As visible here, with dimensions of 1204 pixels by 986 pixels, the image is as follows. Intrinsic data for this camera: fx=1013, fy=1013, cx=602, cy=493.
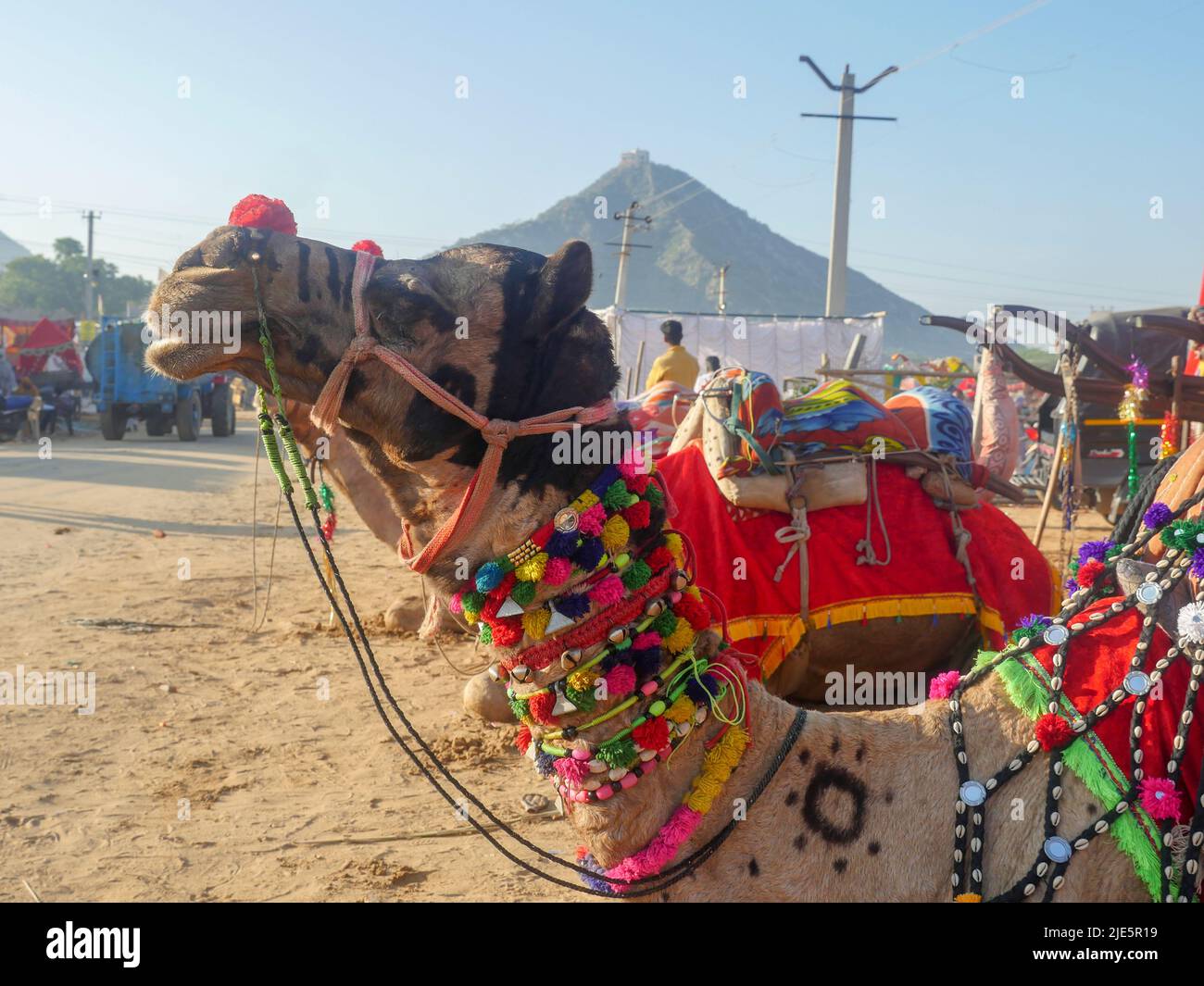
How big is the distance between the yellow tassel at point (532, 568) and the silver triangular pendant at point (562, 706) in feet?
0.79

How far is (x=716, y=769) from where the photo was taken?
193 centimetres

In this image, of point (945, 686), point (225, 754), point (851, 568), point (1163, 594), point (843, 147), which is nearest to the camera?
point (1163, 594)

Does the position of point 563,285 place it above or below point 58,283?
below

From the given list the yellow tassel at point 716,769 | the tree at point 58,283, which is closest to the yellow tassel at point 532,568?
the yellow tassel at point 716,769

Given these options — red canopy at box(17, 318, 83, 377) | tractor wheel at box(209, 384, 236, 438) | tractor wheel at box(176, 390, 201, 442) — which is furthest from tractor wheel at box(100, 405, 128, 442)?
red canopy at box(17, 318, 83, 377)

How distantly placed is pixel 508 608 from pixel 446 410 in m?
0.37

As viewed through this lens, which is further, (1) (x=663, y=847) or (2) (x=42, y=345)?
(2) (x=42, y=345)

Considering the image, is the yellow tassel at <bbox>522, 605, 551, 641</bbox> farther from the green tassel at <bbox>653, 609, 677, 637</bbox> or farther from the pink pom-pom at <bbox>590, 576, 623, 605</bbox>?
the green tassel at <bbox>653, 609, 677, 637</bbox>

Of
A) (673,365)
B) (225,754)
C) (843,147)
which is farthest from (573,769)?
(843,147)

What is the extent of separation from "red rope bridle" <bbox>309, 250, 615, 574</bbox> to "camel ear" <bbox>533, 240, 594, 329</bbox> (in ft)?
0.57

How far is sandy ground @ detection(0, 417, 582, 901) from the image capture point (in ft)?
12.1

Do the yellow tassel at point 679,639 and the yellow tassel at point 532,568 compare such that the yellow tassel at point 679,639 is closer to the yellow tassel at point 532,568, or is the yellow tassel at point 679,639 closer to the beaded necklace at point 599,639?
the beaded necklace at point 599,639

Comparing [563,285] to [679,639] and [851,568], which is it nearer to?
[679,639]

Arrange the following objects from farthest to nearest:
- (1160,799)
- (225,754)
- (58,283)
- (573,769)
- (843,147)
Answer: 1. (58,283)
2. (843,147)
3. (225,754)
4. (573,769)
5. (1160,799)
